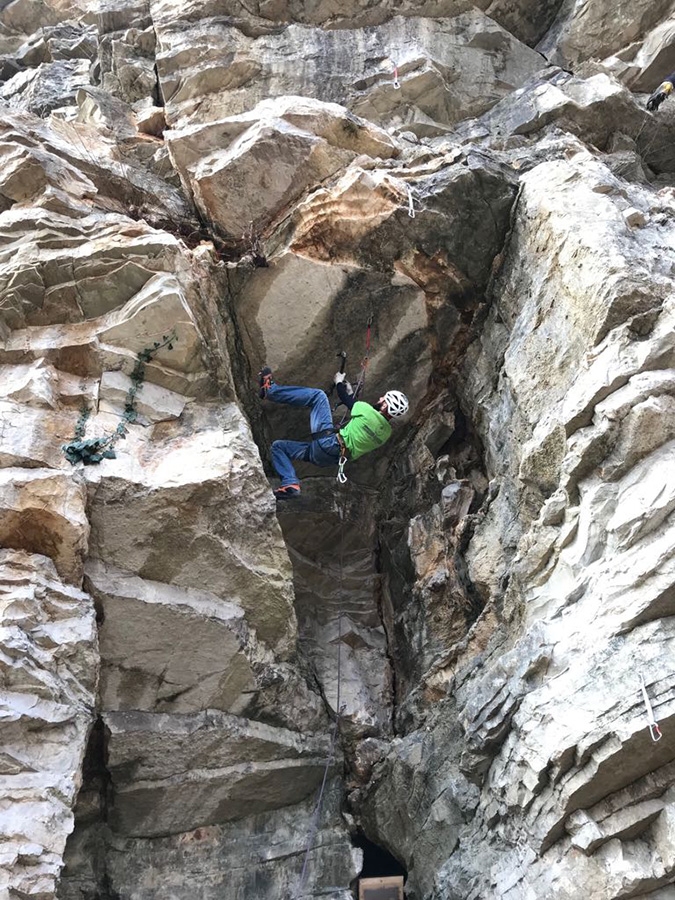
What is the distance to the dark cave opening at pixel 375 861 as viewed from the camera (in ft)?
25.8

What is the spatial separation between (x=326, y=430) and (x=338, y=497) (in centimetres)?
169

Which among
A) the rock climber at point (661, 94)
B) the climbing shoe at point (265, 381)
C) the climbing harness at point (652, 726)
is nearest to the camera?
the climbing harness at point (652, 726)

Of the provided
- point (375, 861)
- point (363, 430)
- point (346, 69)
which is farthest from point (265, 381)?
point (346, 69)

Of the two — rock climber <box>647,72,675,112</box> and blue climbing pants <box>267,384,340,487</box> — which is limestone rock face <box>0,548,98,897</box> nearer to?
blue climbing pants <box>267,384,340,487</box>

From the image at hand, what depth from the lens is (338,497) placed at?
10234mm

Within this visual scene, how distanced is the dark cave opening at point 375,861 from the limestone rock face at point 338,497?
25 cm

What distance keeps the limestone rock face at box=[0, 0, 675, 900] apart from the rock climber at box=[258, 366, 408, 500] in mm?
764

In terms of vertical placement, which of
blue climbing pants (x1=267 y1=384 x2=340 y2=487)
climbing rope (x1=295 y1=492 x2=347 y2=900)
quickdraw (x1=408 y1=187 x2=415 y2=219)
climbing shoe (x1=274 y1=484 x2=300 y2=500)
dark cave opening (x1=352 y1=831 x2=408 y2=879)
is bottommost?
dark cave opening (x1=352 y1=831 x2=408 y2=879)

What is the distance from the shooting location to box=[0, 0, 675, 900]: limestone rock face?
216 inches

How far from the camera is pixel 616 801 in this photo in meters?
5.00

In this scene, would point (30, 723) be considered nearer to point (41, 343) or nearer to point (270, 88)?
point (41, 343)

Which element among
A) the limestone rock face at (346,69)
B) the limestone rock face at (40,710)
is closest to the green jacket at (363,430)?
the limestone rock face at (40,710)

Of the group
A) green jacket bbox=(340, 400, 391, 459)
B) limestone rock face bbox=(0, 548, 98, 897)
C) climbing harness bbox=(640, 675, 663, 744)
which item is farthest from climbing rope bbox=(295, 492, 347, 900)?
climbing harness bbox=(640, 675, 663, 744)

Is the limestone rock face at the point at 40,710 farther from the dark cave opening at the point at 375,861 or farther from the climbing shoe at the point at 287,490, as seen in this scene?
the dark cave opening at the point at 375,861
